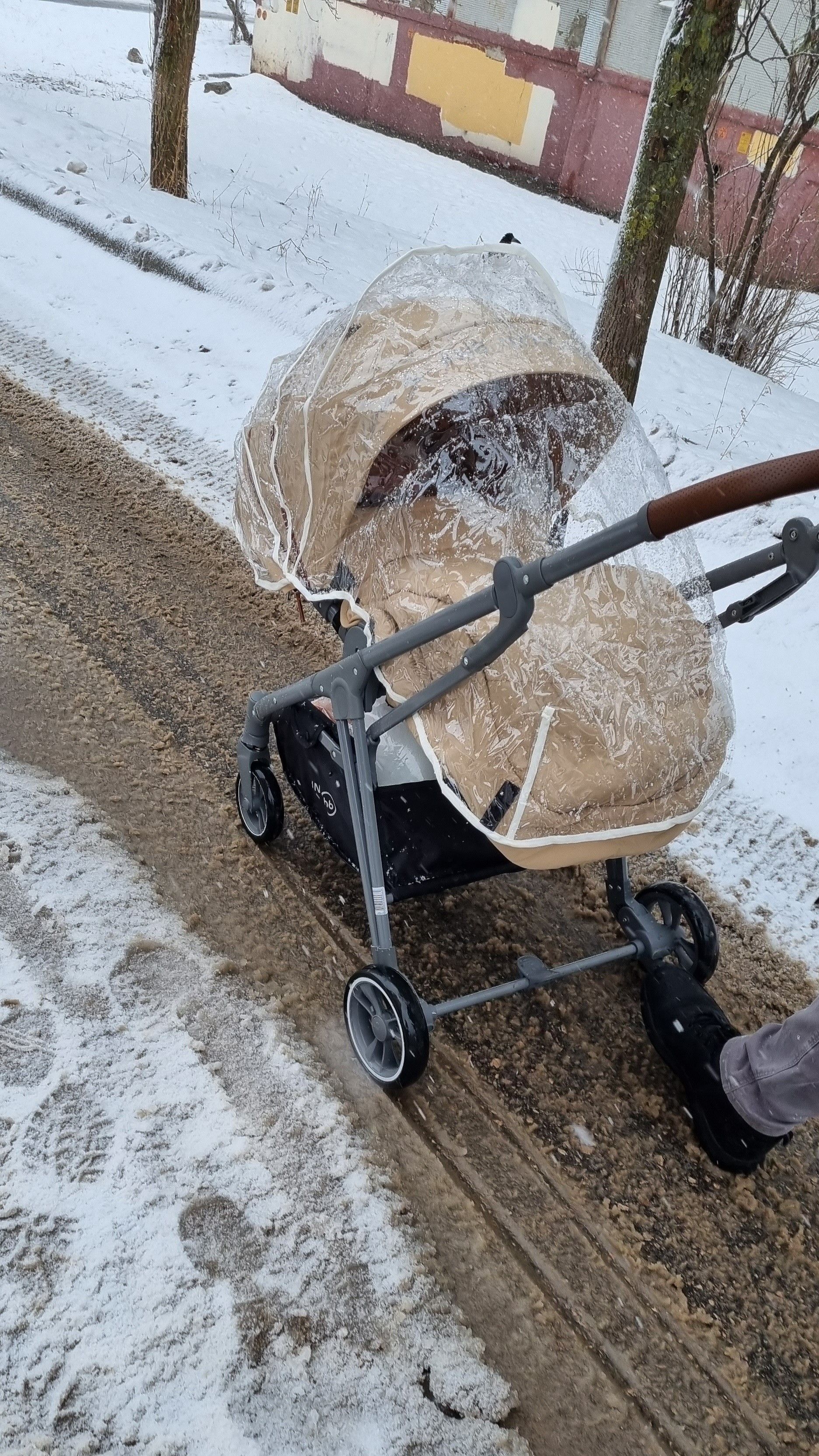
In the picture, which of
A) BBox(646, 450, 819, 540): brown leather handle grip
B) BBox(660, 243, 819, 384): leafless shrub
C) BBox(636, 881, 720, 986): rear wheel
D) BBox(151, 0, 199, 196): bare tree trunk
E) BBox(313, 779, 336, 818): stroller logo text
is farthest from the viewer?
BBox(151, 0, 199, 196): bare tree trunk

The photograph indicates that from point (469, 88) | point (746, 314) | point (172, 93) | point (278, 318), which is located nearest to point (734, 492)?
point (278, 318)

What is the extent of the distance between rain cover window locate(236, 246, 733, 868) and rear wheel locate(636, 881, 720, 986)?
798 millimetres

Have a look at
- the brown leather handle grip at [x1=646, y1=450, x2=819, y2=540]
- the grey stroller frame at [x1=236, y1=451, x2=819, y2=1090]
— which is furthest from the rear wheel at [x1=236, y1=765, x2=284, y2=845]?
the brown leather handle grip at [x1=646, y1=450, x2=819, y2=540]

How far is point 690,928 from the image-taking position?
313cm

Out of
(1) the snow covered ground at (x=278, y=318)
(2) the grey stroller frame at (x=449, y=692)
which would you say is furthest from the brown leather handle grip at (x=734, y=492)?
(1) the snow covered ground at (x=278, y=318)

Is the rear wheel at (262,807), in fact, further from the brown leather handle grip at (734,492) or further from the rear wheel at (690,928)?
the brown leather handle grip at (734,492)

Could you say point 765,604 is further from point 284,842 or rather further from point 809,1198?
point 284,842

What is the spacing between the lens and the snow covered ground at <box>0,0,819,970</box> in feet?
14.0

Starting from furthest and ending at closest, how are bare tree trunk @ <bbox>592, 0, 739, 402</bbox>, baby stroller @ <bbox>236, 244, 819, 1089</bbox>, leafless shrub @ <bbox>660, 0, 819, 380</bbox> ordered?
leafless shrub @ <bbox>660, 0, 819, 380</bbox> < bare tree trunk @ <bbox>592, 0, 739, 402</bbox> < baby stroller @ <bbox>236, 244, 819, 1089</bbox>

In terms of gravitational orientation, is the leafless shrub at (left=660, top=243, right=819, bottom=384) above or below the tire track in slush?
above

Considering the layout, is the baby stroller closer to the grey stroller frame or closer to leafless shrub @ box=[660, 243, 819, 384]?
the grey stroller frame

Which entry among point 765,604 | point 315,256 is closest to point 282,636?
point 765,604

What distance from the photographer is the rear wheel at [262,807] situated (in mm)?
3396

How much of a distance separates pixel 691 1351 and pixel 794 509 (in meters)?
4.16
